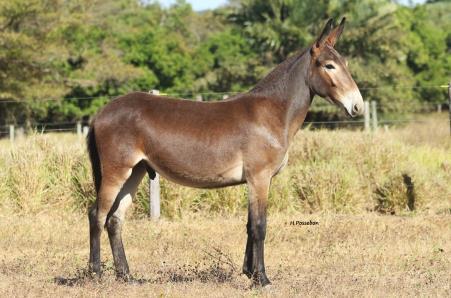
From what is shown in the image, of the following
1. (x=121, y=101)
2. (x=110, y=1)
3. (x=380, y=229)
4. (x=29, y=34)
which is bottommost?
(x=380, y=229)

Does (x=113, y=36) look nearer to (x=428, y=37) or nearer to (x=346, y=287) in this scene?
(x=428, y=37)

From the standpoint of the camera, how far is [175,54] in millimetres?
41938

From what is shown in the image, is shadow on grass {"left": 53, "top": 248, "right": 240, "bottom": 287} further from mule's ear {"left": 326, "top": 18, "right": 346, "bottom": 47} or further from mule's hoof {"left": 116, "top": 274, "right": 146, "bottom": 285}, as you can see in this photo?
mule's ear {"left": 326, "top": 18, "right": 346, "bottom": 47}

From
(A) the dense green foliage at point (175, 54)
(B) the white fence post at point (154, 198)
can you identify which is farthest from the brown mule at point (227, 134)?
(A) the dense green foliage at point (175, 54)

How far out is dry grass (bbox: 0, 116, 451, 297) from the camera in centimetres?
721

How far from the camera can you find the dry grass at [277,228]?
7.21 metres

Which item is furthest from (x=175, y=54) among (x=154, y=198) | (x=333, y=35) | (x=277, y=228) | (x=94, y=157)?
(x=333, y=35)

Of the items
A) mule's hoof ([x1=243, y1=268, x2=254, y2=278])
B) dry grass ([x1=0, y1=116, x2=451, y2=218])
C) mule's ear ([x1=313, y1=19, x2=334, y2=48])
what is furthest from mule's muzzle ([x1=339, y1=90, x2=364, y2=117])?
dry grass ([x1=0, y1=116, x2=451, y2=218])

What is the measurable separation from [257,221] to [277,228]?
3.43 metres

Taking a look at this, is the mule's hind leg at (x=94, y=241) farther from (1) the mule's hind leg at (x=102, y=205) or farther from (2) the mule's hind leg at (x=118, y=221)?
(2) the mule's hind leg at (x=118, y=221)

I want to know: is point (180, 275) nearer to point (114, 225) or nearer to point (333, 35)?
point (114, 225)

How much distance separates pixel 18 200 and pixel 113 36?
33.1 metres

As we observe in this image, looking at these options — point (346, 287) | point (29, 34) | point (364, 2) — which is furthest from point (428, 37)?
point (346, 287)

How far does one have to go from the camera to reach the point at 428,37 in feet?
157
